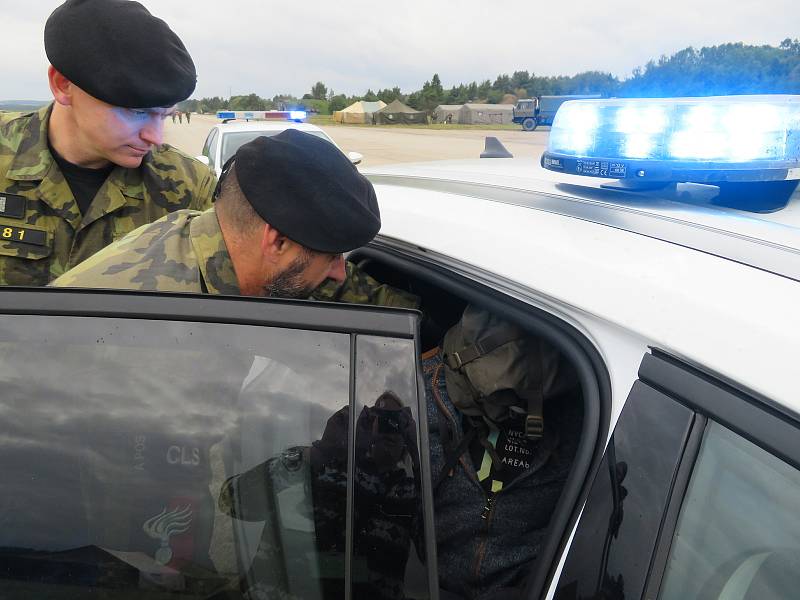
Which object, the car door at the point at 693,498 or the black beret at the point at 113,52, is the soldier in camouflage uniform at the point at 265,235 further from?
the car door at the point at 693,498

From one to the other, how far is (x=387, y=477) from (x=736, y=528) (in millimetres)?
423

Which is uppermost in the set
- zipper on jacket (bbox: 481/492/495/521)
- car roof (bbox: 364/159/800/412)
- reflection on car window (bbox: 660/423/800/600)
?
car roof (bbox: 364/159/800/412)

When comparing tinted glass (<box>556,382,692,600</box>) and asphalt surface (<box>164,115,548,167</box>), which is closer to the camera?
tinted glass (<box>556,382,692,600</box>)

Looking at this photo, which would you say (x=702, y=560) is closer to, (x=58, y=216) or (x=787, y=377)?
(x=787, y=377)

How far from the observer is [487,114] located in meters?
46.4

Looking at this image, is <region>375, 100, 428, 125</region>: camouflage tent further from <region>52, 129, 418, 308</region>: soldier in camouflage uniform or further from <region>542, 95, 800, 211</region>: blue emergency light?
<region>542, 95, 800, 211</region>: blue emergency light

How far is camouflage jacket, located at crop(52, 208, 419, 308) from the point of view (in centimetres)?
129

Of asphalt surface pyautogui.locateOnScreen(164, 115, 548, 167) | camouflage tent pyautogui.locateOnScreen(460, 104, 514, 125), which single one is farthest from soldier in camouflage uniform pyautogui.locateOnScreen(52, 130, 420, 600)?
camouflage tent pyautogui.locateOnScreen(460, 104, 514, 125)

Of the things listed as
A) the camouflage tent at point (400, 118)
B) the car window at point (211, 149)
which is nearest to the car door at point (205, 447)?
the car window at point (211, 149)

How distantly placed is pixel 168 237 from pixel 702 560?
1.19 m

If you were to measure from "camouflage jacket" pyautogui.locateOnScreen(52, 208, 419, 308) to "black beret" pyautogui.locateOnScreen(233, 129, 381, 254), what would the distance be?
16cm

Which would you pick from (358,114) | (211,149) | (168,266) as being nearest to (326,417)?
(168,266)

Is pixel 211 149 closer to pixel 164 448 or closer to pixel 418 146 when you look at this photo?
pixel 164 448

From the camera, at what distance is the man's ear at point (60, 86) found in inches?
68.1
